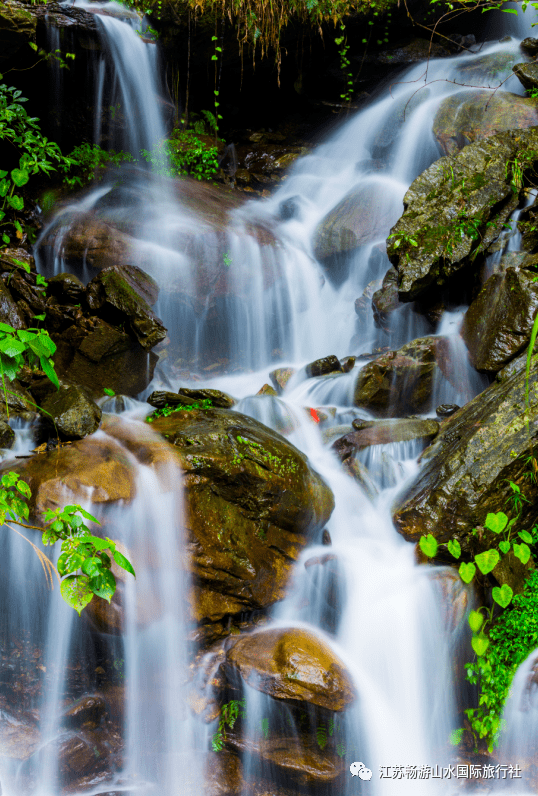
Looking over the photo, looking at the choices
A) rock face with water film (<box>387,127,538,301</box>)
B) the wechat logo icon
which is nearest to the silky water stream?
the wechat logo icon

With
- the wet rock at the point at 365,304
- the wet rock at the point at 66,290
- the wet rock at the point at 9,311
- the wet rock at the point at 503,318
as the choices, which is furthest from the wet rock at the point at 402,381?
the wet rock at the point at 9,311

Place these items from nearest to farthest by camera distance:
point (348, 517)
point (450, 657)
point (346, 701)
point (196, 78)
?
point (346, 701)
point (450, 657)
point (348, 517)
point (196, 78)

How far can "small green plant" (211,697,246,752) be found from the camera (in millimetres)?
3344

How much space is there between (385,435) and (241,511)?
187cm

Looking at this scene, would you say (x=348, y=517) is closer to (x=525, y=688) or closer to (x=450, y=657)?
(x=450, y=657)

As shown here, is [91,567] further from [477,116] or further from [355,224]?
[477,116]

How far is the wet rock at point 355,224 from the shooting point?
8047mm

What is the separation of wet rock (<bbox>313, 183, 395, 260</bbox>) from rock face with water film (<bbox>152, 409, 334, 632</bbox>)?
15.5 ft

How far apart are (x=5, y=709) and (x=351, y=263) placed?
687 cm

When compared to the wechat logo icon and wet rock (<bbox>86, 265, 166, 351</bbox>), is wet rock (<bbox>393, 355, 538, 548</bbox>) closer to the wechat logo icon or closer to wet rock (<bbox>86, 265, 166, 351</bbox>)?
the wechat logo icon

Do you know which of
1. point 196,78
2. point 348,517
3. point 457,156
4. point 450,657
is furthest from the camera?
point 196,78

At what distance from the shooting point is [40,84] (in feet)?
25.7

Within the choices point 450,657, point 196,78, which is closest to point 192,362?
point 450,657

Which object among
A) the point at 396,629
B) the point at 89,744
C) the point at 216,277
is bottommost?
the point at 89,744
